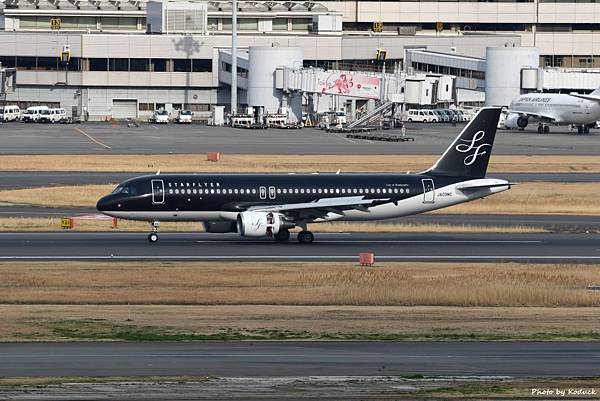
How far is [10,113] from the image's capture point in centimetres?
17250

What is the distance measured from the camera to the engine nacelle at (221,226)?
66.2 m

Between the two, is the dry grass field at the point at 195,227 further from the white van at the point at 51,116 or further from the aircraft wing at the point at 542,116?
the white van at the point at 51,116

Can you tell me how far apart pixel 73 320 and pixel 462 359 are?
13.3m

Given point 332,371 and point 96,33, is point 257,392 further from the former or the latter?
point 96,33

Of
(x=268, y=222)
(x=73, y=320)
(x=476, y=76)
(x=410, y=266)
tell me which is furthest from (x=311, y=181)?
(x=476, y=76)

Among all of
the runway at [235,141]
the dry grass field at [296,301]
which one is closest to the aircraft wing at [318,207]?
the dry grass field at [296,301]

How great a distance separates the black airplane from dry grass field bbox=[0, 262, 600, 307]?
7627mm

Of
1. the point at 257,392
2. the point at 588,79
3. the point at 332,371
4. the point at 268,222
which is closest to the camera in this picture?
the point at 257,392

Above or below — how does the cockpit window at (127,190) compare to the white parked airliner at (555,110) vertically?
below

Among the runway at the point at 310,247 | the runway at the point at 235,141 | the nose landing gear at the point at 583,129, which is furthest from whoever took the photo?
the nose landing gear at the point at 583,129

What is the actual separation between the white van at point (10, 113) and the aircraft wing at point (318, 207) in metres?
111

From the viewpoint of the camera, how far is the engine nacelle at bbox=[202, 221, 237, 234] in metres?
66.2

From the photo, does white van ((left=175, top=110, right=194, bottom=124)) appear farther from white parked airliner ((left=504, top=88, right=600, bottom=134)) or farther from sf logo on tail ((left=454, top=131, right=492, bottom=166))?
sf logo on tail ((left=454, top=131, right=492, bottom=166))

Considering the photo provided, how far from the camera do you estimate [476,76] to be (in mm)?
174250
